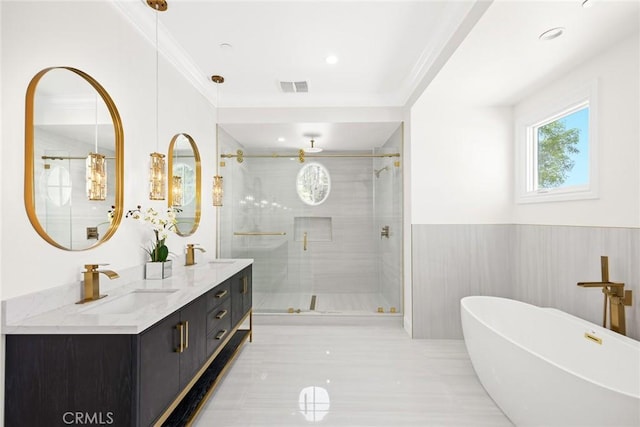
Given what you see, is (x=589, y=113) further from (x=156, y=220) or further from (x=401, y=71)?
(x=156, y=220)

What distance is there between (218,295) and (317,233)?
2371mm

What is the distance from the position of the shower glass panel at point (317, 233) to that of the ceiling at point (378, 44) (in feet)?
2.94

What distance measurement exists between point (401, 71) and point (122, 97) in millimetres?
2374

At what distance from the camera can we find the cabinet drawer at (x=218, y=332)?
2230 mm

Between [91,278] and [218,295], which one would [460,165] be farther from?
[91,278]

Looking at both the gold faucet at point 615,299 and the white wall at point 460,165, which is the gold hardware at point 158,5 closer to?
the white wall at point 460,165

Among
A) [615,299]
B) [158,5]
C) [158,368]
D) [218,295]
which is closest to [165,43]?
[158,5]

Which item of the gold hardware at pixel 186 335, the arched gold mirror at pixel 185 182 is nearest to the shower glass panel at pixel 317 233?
the arched gold mirror at pixel 185 182

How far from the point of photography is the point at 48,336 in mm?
1373

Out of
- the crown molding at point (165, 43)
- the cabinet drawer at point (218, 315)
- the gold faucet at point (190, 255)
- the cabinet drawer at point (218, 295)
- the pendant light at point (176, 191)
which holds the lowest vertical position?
the cabinet drawer at point (218, 315)

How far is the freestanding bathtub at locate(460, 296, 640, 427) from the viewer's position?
149cm

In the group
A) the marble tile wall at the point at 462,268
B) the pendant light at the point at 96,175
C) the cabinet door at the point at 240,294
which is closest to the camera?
the pendant light at the point at 96,175

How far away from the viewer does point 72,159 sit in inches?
68.9

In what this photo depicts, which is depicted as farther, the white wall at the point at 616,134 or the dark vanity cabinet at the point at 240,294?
the dark vanity cabinet at the point at 240,294
